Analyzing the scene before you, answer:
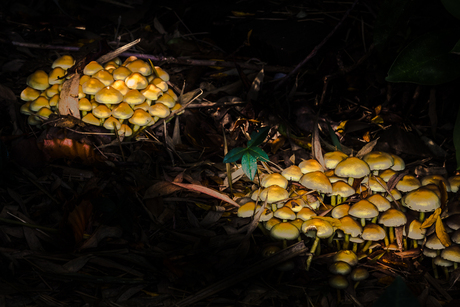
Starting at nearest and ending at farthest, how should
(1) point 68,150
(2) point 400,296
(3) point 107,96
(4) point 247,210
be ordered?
(2) point 400,296 < (4) point 247,210 < (1) point 68,150 < (3) point 107,96

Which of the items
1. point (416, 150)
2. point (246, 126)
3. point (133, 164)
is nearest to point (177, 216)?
point (133, 164)

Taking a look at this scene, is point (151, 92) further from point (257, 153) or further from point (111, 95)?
point (257, 153)

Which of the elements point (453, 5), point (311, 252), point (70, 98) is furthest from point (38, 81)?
point (453, 5)

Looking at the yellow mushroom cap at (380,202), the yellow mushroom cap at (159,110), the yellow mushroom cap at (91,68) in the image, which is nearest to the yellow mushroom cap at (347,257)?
the yellow mushroom cap at (380,202)

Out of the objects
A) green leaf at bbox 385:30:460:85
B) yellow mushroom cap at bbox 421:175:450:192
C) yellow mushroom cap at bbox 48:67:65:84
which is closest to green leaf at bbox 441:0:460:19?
green leaf at bbox 385:30:460:85

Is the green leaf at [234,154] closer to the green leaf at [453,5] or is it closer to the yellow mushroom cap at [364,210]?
the yellow mushroom cap at [364,210]

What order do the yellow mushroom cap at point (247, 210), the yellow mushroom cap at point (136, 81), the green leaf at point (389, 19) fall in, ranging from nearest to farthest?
the yellow mushroom cap at point (247, 210) < the green leaf at point (389, 19) < the yellow mushroom cap at point (136, 81)

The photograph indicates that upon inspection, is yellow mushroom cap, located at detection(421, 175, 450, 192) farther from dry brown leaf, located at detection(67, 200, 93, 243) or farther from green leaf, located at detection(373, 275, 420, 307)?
dry brown leaf, located at detection(67, 200, 93, 243)
